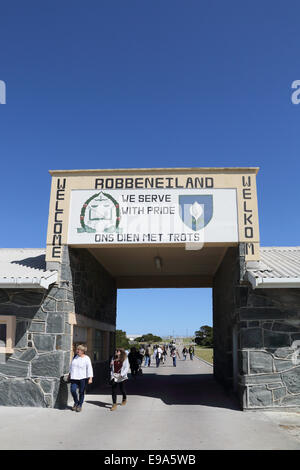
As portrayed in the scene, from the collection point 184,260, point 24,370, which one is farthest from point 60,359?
point 184,260

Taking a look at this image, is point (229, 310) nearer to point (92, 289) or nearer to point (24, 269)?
point (92, 289)

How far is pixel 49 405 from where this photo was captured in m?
9.08

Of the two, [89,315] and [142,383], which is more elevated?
[89,315]

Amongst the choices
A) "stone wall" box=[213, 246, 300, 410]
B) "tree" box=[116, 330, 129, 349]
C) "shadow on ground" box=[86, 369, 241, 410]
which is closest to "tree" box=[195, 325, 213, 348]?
"tree" box=[116, 330, 129, 349]

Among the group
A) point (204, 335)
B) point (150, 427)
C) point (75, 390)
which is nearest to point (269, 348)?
point (150, 427)

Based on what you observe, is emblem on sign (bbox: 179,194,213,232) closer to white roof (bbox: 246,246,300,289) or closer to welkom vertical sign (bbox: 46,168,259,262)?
welkom vertical sign (bbox: 46,168,259,262)

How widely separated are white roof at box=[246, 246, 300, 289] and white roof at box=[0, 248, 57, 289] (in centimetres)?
466

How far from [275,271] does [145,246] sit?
3170mm

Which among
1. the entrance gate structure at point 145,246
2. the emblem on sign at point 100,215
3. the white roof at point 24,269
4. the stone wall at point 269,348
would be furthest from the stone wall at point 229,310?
the white roof at point 24,269

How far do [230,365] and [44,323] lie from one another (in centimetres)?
579

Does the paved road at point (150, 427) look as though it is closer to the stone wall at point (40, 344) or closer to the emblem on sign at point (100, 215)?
the stone wall at point (40, 344)

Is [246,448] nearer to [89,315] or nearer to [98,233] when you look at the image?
[98,233]

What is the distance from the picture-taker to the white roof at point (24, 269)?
9.02m

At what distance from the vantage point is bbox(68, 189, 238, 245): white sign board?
973 cm
